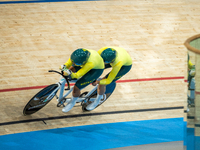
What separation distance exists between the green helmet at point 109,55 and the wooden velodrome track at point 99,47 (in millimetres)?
1310

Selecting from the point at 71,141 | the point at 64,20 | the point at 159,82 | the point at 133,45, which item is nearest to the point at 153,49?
the point at 133,45

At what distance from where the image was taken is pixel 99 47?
601cm

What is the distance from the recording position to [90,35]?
20.2 feet

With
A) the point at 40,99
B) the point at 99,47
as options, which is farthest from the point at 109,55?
the point at 99,47

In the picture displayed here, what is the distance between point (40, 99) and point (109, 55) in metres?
1.36

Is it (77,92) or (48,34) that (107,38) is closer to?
(48,34)

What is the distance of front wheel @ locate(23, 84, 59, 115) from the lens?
4406 mm

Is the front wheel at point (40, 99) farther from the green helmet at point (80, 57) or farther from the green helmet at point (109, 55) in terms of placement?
the green helmet at point (109, 55)

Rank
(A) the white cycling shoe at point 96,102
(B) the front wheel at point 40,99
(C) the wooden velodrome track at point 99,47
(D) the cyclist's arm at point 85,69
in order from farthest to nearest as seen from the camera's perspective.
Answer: (C) the wooden velodrome track at point 99,47, (A) the white cycling shoe at point 96,102, (B) the front wheel at point 40,99, (D) the cyclist's arm at point 85,69

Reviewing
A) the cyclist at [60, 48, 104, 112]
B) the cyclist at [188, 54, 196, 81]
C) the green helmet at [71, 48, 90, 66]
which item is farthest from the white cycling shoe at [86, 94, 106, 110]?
the cyclist at [188, 54, 196, 81]

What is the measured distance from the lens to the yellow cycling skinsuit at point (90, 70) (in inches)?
159

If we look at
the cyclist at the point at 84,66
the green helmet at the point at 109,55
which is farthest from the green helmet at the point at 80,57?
the green helmet at the point at 109,55

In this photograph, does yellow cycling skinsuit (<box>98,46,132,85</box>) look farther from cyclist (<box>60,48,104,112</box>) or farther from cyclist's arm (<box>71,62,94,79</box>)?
cyclist's arm (<box>71,62,94,79</box>)

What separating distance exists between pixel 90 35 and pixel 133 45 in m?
0.98
